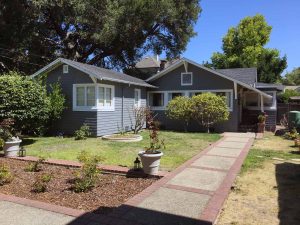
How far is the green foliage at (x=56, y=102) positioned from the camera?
14258mm

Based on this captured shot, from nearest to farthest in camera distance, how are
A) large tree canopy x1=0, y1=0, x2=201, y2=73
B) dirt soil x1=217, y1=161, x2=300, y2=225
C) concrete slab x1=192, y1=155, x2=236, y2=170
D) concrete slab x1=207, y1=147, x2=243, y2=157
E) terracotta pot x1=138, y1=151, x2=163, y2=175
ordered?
dirt soil x1=217, y1=161, x2=300, y2=225 → terracotta pot x1=138, y1=151, x2=163, y2=175 → concrete slab x1=192, y1=155, x2=236, y2=170 → concrete slab x1=207, y1=147, x2=243, y2=157 → large tree canopy x1=0, y1=0, x2=201, y2=73

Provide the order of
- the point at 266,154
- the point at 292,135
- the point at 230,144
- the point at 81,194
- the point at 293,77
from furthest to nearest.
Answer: the point at 293,77 < the point at 292,135 < the point at 230,144 < the point at 266,154 < the point at 81,194

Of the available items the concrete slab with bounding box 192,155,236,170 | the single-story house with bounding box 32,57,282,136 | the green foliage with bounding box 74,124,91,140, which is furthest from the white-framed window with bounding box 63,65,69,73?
the concrete slab with bounding box 192,155,236,170

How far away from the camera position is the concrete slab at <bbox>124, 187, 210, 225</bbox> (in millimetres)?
4355

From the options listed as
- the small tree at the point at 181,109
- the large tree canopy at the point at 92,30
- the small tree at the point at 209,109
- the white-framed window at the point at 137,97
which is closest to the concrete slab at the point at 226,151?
the small tree at the point at 209,109

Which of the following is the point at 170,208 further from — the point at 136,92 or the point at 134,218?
the point at 136,92

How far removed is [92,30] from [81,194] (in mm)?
20612

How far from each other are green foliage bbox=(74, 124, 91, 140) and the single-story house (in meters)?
0.23

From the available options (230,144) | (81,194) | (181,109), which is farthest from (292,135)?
(81,194)

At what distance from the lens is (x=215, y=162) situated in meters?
8.49

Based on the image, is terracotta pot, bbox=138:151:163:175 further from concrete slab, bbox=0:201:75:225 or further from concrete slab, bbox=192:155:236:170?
concrete slab, bbox=0:201:75:225

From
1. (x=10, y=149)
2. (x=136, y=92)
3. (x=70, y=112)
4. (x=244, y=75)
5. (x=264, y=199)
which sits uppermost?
(x=244, y=75)

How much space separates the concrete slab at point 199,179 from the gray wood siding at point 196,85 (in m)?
10.4

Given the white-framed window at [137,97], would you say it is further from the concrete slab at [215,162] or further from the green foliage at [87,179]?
the green foliage at [87,179]
